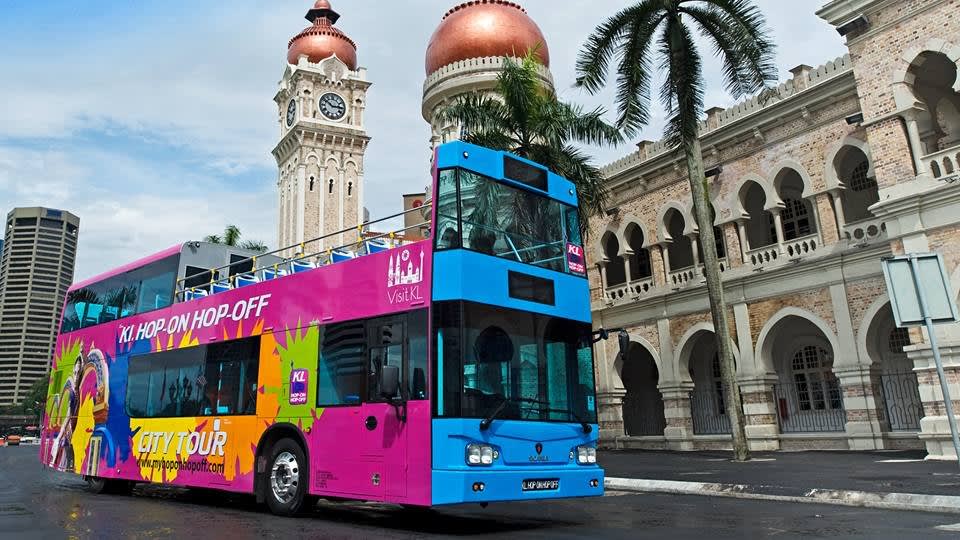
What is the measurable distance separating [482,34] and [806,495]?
2524 centimetres

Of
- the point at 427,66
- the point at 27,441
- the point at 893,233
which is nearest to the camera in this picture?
the point at 893,233

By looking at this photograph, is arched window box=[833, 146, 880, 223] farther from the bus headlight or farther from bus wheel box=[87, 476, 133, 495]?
bus wheel box=[87, 476, 133, 495]

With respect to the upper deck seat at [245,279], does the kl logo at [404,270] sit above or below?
below

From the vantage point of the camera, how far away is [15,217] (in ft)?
407

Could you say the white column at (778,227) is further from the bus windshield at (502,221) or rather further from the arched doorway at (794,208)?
the bus windshield at (502,221)

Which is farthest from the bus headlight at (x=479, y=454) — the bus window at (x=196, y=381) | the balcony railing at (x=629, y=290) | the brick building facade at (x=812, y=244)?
the balcony railing at (x=629, y=290)

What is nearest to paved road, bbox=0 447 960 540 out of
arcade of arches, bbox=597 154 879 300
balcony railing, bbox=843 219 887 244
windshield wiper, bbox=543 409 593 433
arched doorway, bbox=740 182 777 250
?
windshield wiper, bbox=543 409 593 433

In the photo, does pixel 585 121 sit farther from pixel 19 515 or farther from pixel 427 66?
pixel 427 66

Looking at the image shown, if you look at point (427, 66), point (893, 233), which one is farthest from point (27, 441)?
point (893, 233)

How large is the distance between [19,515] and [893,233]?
1612cm

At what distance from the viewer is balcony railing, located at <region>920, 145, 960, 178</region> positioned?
1367 cm

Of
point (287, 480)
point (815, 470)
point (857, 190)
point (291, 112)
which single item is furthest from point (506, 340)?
point (291, 112)

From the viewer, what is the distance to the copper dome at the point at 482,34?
97.7ft

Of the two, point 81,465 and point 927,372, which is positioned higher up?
point 927,372
